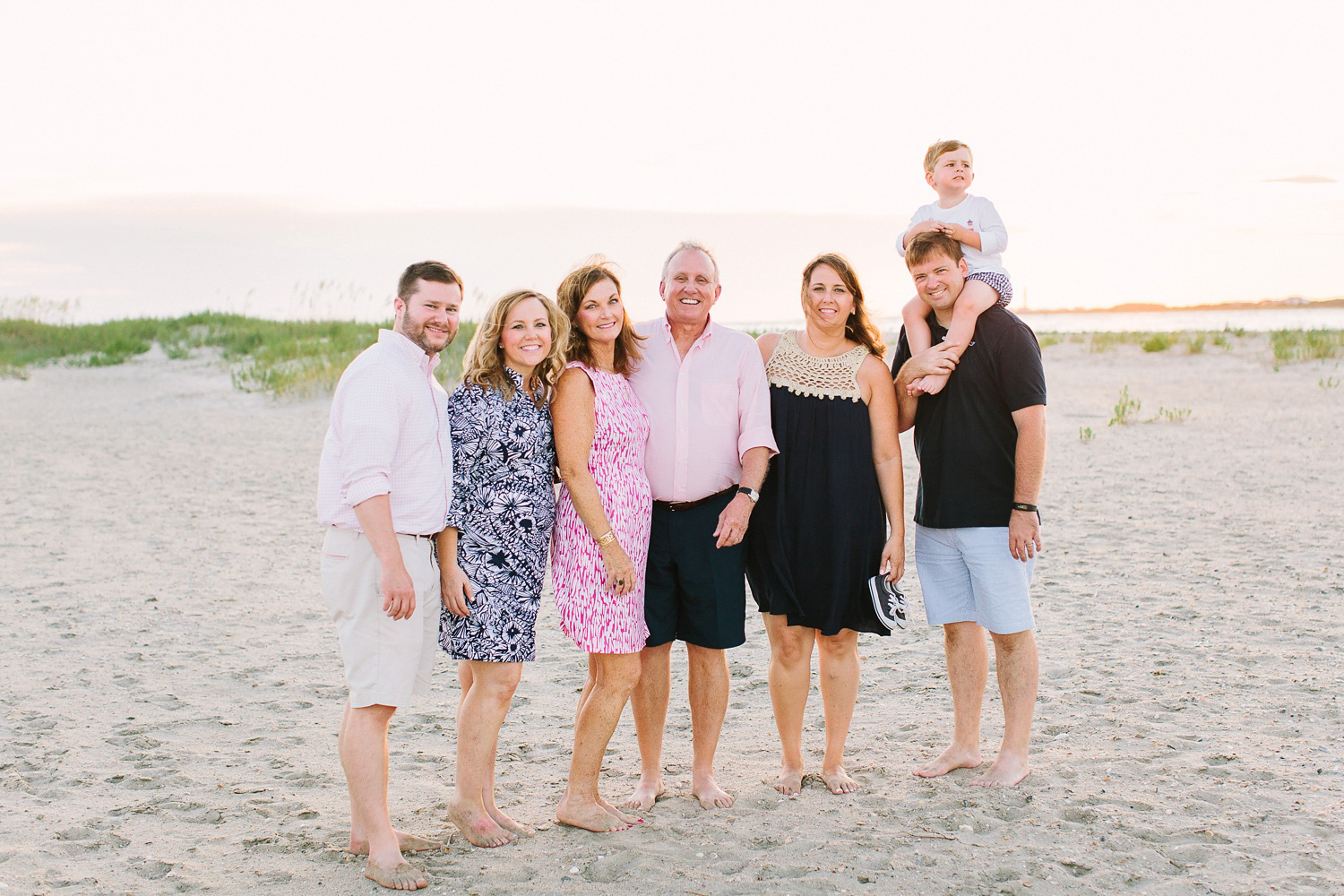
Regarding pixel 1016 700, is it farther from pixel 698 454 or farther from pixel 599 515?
pixel 599 515

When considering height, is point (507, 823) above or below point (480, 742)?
below

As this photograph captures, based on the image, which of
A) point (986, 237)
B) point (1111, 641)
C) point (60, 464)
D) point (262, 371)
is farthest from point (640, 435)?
point (262, 371)

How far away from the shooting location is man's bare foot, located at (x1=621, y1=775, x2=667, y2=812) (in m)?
4.02

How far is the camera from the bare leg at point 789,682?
13.4 ft

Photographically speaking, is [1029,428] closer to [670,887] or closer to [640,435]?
[640,435]

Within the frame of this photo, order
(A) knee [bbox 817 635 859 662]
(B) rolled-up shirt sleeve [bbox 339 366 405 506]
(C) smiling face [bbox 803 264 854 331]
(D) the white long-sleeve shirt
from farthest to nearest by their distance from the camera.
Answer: (D) the white long-sleeve shirt, (A) knee [bbox 817 635 859 662], (C) smiling face [bbox 803 264 854 331], (B) rolled-up shirt sleeve [bbox 339 366 405 506]

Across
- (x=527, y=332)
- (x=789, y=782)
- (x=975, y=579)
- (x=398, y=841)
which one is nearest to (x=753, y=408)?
(x=527, y=332)

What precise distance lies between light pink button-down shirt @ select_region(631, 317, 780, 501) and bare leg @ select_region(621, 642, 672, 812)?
0.64 metres

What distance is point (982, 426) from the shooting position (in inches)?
164

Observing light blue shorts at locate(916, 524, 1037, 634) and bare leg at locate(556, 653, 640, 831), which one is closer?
bare leg at locate(556, 653, 640, 831)

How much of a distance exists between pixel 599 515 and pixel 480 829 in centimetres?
119

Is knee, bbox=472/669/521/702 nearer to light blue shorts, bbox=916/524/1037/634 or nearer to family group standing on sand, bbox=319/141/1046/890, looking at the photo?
family group standing on sand, bbox=319/141/1046/890

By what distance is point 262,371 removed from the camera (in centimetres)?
1952

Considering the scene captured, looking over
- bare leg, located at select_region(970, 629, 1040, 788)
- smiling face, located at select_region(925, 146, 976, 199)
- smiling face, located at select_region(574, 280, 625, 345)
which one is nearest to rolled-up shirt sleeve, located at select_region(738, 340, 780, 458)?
smiling face, located at select_region(574, 280, 625, 345)
